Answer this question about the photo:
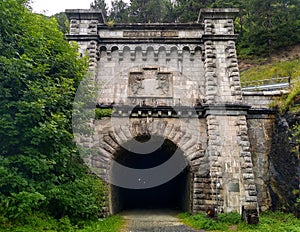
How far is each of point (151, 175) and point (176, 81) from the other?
372 inches

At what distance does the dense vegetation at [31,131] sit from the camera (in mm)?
7434

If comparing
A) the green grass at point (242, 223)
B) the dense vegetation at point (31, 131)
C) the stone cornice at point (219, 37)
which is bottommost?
the green grass at point (242, 223)

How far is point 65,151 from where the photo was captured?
887 centimetres

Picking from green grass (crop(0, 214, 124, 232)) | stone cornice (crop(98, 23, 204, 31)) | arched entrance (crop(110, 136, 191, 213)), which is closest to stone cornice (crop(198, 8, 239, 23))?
stone cornice (crop(98, 23, 204, 31))

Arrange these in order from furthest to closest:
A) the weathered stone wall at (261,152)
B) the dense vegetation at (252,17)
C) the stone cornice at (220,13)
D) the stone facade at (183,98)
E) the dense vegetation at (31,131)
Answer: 1. the dense vegetation at (252,17)
2. the stone cornice at (220,13)
3. the weathered stone wall at (261,152)
4. the stone facade at (183,98)
5. the dense vegetation at (31,131)

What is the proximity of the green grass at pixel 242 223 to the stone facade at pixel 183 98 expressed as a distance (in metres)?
0.65

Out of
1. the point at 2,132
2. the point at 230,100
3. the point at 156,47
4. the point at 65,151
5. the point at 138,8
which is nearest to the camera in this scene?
the point at 2,132

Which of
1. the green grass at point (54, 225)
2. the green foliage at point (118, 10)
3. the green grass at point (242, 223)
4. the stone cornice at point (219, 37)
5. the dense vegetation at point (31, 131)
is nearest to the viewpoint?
the green grass at point (54, 225)

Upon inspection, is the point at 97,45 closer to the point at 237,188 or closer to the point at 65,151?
the point at 65,151

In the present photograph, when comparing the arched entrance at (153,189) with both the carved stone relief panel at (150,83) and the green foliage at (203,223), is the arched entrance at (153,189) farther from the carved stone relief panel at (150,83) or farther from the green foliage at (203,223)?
the carved stone relief panel at (150,83)

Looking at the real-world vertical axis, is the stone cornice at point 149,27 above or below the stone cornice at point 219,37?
above

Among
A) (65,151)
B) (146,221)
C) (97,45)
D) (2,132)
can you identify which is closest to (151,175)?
(146,221)

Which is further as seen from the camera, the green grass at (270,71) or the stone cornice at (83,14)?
the green grass at (270,71)

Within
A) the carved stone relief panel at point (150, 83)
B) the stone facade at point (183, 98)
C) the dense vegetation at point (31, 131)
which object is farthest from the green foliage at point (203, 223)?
the carved stone relief panel at point (150, 83)
